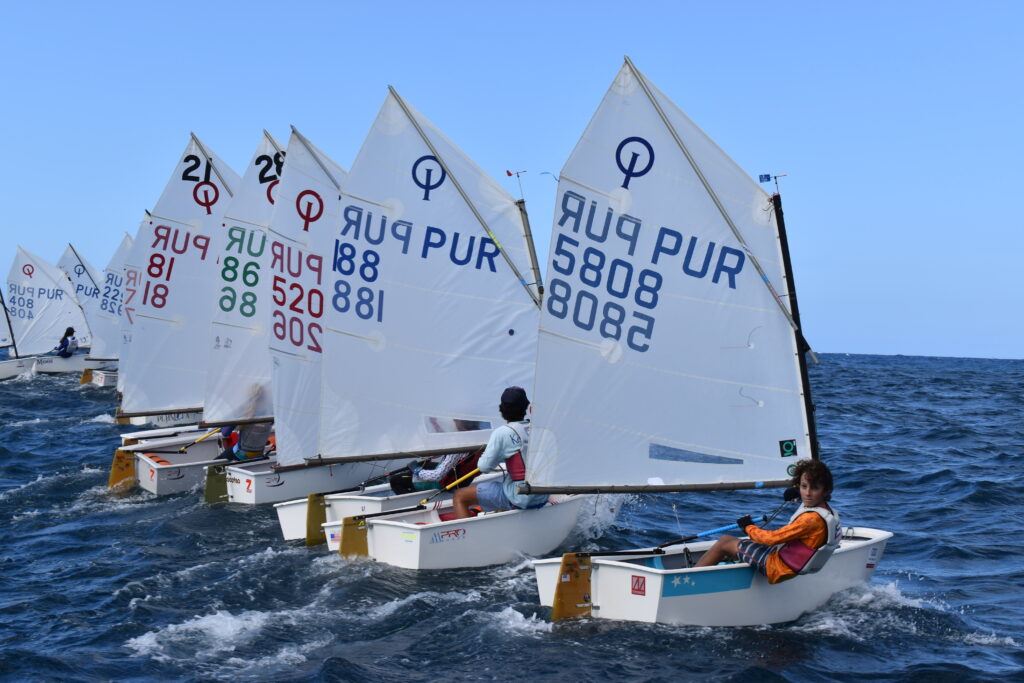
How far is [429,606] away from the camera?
11016mm

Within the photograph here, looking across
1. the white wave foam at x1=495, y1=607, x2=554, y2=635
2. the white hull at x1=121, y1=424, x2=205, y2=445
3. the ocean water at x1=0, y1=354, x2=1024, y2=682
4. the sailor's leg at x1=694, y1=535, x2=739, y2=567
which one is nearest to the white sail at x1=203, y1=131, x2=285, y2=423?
the ocean water at x1=0, y1=354, x2=1024, y2=682

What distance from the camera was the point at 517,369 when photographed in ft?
48.8

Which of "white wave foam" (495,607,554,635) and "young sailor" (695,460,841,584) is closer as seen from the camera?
"young sailor" (695,460,841,584)

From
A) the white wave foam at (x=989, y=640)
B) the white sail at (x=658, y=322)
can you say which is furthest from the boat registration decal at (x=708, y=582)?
the white wave foam at (x=989, y=640)

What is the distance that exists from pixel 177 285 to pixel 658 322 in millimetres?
14044

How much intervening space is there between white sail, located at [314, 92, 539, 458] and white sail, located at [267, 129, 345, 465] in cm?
107

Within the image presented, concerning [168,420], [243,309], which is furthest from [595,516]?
[168,420]

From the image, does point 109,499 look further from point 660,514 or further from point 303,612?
point 660,514

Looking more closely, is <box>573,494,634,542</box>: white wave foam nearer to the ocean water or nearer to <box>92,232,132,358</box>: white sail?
the ocean water

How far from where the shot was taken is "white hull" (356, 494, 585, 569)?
40.0ft

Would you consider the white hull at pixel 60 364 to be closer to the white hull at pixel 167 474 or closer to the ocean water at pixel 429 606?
the ocean water at pixel 429 606

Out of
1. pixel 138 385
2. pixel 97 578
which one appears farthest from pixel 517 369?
pixel 138 385

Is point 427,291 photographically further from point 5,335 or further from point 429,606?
point 5,335

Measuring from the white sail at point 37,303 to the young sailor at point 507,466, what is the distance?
4029 cm
